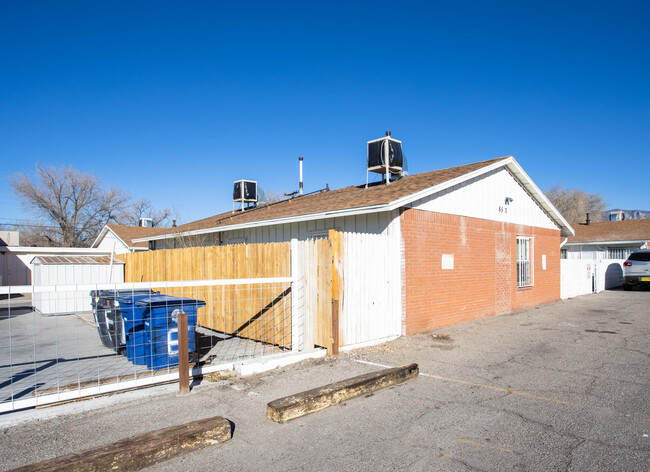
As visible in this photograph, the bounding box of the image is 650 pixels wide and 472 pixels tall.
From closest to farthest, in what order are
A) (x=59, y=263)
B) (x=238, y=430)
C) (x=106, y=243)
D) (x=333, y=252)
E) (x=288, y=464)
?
(x=288, y=464) < (x=238, y=430) < (x=333, y=252) < (x=59, y=263) < (x=106, y=243)

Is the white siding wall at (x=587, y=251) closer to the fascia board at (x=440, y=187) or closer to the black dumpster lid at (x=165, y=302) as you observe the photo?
the fascia board at (x=440, y=187)

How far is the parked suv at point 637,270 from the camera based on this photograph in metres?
20.9

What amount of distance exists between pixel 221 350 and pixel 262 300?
124 centimetres

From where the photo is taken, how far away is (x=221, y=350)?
8.34 metres

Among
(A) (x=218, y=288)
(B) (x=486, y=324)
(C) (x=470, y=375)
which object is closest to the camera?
(C) (x=470, y=375)

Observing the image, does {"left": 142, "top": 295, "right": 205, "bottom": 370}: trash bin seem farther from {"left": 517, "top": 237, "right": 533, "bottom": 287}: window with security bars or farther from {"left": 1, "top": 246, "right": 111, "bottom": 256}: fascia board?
{"left": 1, "top": 246, "right": 111, "bottom": 256}: fascia board

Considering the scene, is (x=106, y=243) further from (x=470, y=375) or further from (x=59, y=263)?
(x=470, y=375)

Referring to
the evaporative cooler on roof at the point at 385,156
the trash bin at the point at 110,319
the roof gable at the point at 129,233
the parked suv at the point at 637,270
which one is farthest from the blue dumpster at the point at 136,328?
the parked suv at the point at 637,270

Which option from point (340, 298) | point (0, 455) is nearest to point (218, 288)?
point (340, 298)

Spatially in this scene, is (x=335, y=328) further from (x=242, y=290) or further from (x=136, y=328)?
(x=136, y=328)

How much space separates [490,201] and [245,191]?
1007cm

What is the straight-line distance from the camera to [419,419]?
4.62 metres

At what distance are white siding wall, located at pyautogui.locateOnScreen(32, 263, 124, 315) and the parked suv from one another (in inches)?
931

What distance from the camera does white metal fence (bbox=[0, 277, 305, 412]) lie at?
5.49 metres
